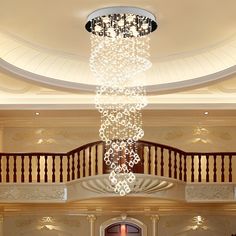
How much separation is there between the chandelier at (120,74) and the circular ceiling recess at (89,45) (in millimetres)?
213

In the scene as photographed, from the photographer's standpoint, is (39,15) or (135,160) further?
(135,160)

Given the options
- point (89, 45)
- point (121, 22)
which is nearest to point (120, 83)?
point (89, 45)

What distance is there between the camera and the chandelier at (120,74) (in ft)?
39.3

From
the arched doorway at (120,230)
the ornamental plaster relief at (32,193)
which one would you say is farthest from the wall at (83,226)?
the ornamental plaster relief at (32,193)

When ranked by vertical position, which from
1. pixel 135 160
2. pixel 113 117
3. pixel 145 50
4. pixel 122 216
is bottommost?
pixel 122 216

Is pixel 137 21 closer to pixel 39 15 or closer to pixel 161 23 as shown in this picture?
pixel 161 23

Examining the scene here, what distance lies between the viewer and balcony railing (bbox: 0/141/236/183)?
1541 centimetres

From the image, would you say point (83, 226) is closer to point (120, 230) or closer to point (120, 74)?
point (120, 230)

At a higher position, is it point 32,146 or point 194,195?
point 32,146

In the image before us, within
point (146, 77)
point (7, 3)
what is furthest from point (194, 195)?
point (7, 3)

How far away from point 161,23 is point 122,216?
6220 millimetres

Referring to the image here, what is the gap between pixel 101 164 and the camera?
1695 centimetres

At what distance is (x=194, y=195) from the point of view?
15.7 meters

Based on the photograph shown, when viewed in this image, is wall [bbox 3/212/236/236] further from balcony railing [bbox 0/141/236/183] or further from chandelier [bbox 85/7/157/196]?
chandelier [bbox 85/7/157/196]
